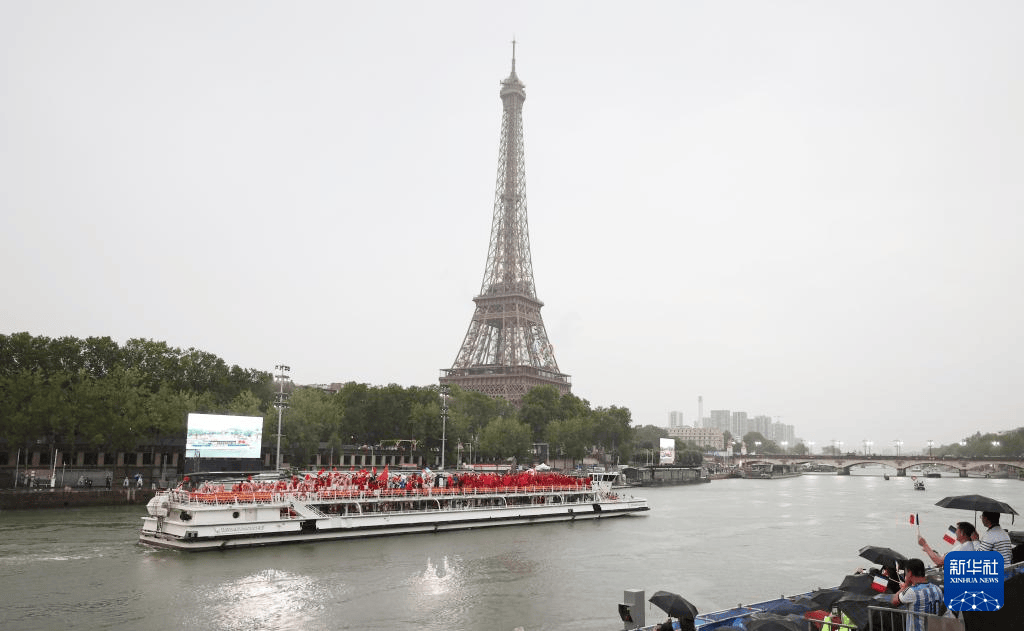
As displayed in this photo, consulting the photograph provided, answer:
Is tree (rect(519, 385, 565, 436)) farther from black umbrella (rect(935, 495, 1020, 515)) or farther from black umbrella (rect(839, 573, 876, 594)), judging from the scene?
black umbrella (rect(935, 495, 1020, 515))

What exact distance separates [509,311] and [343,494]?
115226 mm

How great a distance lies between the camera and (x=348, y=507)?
51.3m

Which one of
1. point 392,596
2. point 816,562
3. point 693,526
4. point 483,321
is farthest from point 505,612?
point 483,321

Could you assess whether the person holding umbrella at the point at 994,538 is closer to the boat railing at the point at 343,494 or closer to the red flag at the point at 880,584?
the red flag at the point at 880,584

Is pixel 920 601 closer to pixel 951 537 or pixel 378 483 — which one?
pixel 951 537

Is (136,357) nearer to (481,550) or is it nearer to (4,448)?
(4,448)

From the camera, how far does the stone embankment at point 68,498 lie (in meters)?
60.0

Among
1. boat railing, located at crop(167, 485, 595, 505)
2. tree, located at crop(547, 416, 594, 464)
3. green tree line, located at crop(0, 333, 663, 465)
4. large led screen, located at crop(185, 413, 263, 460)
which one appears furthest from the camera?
tree, located at crop(547, 416, 594, 464)

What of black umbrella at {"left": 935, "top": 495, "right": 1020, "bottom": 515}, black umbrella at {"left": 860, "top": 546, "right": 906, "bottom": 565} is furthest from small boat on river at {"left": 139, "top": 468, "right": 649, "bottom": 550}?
black umbrella at {"left": 935, "top": 495, "right": 1020, "bottom": 515}

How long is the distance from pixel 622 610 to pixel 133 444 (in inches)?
2793

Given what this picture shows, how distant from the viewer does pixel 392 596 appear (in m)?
32.8

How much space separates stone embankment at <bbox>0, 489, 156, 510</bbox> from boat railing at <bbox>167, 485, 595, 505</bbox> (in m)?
22.2

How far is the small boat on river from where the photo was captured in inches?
1711

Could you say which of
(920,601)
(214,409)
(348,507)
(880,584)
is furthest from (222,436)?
(920,601)
